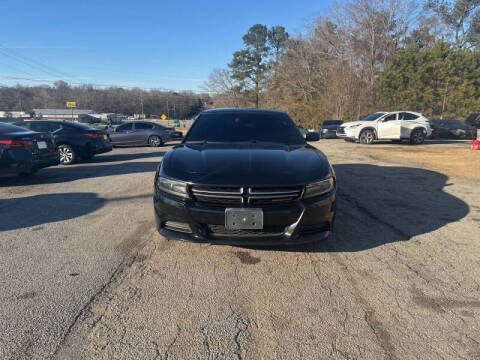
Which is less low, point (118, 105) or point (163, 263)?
point (118, 105)

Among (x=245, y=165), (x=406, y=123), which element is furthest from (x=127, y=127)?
(x=245, y=165)

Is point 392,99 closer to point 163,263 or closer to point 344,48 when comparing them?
point 344,48

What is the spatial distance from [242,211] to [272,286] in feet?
2.23

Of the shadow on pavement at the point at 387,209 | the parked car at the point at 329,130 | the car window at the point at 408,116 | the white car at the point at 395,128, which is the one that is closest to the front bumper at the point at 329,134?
the parked car at the point at 329,130

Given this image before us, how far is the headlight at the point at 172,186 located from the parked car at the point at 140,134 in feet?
45.6

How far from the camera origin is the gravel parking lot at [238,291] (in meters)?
1.94

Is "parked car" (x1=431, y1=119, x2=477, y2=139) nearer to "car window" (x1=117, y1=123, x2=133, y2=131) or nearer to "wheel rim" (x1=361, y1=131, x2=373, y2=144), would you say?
"wheel rim" (x1=361, y1=131, x2=373, y2=144)

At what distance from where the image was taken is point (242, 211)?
8.70 ft

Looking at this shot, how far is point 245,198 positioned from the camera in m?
2.71

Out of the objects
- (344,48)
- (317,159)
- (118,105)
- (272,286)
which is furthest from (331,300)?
(118,105)

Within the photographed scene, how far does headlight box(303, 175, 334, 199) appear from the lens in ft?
9.30

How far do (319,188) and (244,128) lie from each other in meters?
1.66

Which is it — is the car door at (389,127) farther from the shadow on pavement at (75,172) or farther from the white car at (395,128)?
the shadow on pavement at (75,172)

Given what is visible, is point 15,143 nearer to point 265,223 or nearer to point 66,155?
point 66,155
